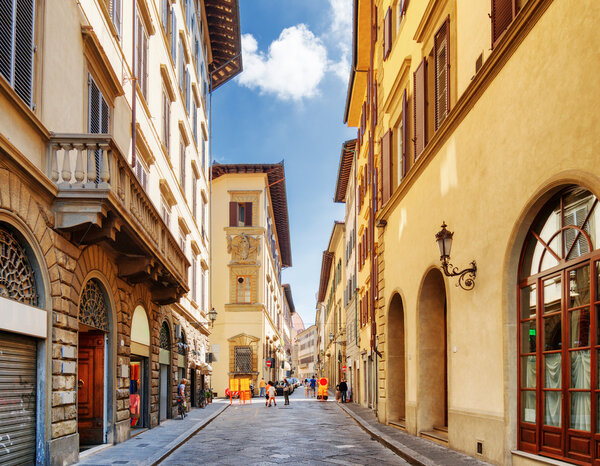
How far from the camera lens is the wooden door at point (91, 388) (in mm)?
14070

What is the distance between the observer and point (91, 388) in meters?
14.2

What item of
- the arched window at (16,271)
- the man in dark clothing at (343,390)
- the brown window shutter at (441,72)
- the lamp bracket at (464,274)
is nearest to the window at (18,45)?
the arched window at (16,271)

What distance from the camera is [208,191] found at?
3591 cm

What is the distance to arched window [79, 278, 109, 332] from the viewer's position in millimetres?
12787

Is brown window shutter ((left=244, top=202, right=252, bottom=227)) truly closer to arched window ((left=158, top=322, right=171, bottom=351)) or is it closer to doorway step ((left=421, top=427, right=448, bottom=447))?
arched window ((left=158, top=322, right=171, bottom=351))

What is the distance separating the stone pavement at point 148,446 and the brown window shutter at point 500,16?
8650mm

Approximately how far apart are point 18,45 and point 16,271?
2.92 meters

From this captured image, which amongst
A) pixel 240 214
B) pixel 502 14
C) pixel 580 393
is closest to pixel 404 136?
pixel 502 14

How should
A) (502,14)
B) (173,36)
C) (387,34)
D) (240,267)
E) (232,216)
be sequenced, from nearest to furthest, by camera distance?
(502,14), (387,34), (173,36), (240,267), (232,216)

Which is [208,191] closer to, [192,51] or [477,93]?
[192,51]

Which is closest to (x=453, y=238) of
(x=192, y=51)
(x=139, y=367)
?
(x=139, y=367)

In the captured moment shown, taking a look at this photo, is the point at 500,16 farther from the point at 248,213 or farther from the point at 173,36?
the point at 248,213

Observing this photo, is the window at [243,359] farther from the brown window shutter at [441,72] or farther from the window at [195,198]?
the brown window shutter at [441,72]

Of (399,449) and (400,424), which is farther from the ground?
(399,449)
